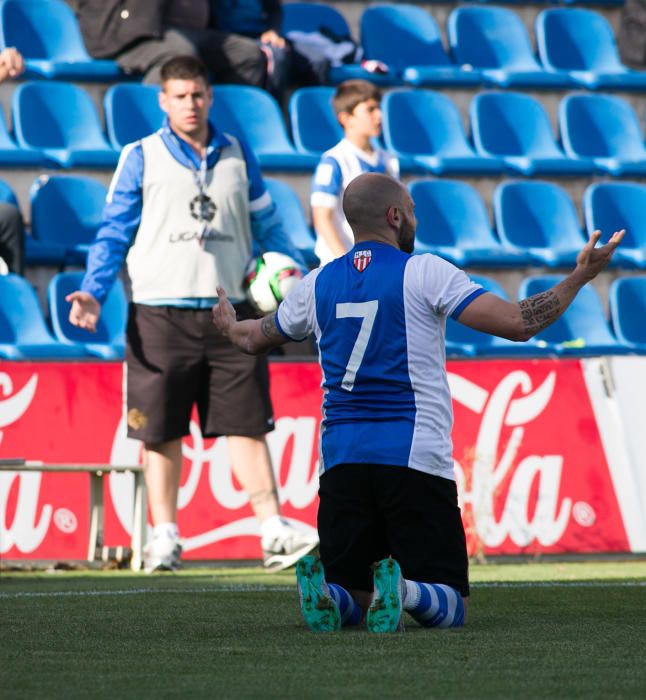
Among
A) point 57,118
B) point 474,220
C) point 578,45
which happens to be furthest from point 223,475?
point 578,45

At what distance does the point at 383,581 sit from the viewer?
4176mm

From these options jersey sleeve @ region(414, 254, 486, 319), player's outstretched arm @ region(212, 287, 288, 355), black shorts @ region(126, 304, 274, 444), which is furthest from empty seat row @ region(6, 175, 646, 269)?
jersey sleeve @ region(414, 254, 486, 319)

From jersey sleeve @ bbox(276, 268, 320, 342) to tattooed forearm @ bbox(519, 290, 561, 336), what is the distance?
27.5 inches

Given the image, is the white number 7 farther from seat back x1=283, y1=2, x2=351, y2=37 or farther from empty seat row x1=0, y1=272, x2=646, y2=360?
seat back x1=283, y1=2, x2=351, y2=37

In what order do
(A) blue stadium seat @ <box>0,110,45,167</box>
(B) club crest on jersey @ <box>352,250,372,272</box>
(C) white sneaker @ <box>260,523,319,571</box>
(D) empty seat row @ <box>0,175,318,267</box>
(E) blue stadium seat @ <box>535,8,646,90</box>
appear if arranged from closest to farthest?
(B) club crest on jersey @ <box>352,250,372,272</box>
(C) white sneaker @ <box>260,523,319,571</box>
(D) empty seat row @ <box>0,175,318,267</box>
(A) blue stadium seat @ <box>0,110,45,167</box>
(E) blue stadium seat @ <box>535,8,646,90</box>

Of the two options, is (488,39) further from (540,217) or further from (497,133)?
(540,217)

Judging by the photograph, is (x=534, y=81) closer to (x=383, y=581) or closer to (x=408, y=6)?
(x=408, y=6)

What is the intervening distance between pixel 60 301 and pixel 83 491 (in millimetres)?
1756

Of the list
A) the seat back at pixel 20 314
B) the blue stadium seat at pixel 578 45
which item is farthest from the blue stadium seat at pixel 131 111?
the blue stadium seat at pixel 578 45

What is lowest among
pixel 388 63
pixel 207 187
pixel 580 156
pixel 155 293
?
pixel 155 293

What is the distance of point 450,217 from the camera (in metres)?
11.4

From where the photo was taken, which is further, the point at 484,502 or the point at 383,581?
the point at 484,502

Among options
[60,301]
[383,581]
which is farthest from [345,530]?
[60,301]

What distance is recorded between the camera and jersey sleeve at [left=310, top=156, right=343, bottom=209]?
8.33 m
